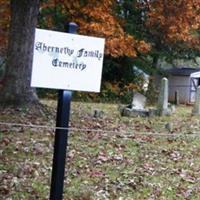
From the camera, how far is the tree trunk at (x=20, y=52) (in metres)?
11.5

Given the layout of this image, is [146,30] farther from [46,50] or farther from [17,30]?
[46,50]

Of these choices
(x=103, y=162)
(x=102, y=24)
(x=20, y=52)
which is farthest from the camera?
(x=102, y=24)

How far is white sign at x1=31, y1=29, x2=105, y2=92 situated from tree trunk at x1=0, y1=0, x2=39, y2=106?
248 inches

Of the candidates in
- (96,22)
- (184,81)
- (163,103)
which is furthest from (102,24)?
(184,81)

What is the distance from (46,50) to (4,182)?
89.6 inches

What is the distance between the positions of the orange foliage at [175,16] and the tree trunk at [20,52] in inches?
294

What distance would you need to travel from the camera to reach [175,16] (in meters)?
20.8

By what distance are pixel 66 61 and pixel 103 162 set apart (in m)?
3.13

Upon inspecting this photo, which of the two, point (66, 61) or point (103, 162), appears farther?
point (103, 162)

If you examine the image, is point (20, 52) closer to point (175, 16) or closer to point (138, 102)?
point (138, 102)

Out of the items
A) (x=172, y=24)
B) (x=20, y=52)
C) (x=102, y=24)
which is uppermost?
(x=172, y=24)

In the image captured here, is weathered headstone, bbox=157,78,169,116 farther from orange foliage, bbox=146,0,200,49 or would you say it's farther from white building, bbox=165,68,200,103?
white building, bbox=165,68,200,103

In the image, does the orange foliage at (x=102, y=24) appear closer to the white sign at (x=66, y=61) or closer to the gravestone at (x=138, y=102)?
the gravestone at (x=138, y=102)

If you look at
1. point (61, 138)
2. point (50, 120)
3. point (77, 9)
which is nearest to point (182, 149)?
point (50, 120)
